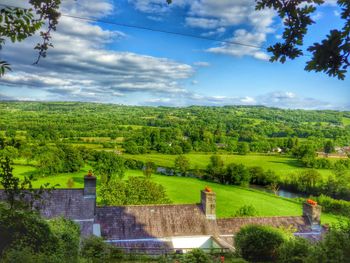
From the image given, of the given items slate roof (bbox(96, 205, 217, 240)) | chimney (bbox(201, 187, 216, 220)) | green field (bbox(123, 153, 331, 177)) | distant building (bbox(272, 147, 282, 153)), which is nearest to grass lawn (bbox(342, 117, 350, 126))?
distant building (bbox(272, 147, 282, 153))

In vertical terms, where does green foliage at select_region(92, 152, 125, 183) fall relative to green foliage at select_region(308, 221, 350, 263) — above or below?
below

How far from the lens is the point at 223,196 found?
61188 millimetres

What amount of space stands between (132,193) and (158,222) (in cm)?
1254

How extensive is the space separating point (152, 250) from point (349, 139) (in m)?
137

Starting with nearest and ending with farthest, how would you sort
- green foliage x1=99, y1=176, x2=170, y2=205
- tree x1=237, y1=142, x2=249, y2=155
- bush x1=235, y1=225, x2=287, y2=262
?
bush x1=235, y1=225, x2=287, y2=262 → green foliage x1=99, y1=176, x2=170, y2=205 → tree x1=237, y1=142, x2=249, y2=155

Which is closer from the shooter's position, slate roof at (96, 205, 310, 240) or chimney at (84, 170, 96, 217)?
chimney at (84, 170, 96, 217)

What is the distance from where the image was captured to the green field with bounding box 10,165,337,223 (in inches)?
2067

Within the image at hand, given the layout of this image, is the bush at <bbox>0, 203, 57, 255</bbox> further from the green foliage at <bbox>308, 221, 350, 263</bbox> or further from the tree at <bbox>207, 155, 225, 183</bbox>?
the tree at <bbox>207, 155, 225, 183</bbox>

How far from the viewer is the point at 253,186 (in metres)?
76.2

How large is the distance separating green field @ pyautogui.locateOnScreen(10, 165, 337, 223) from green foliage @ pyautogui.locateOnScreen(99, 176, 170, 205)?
641 inches

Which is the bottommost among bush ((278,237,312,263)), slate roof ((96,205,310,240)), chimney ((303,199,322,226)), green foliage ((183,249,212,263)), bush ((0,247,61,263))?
slate roof ((96,205,310,240))

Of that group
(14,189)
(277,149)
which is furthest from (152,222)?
(277,149)

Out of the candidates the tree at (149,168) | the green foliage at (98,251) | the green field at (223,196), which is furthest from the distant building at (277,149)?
the green foliage at (98,251)

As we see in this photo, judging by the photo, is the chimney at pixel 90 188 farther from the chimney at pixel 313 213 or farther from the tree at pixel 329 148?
the tree at pixel 329 148
